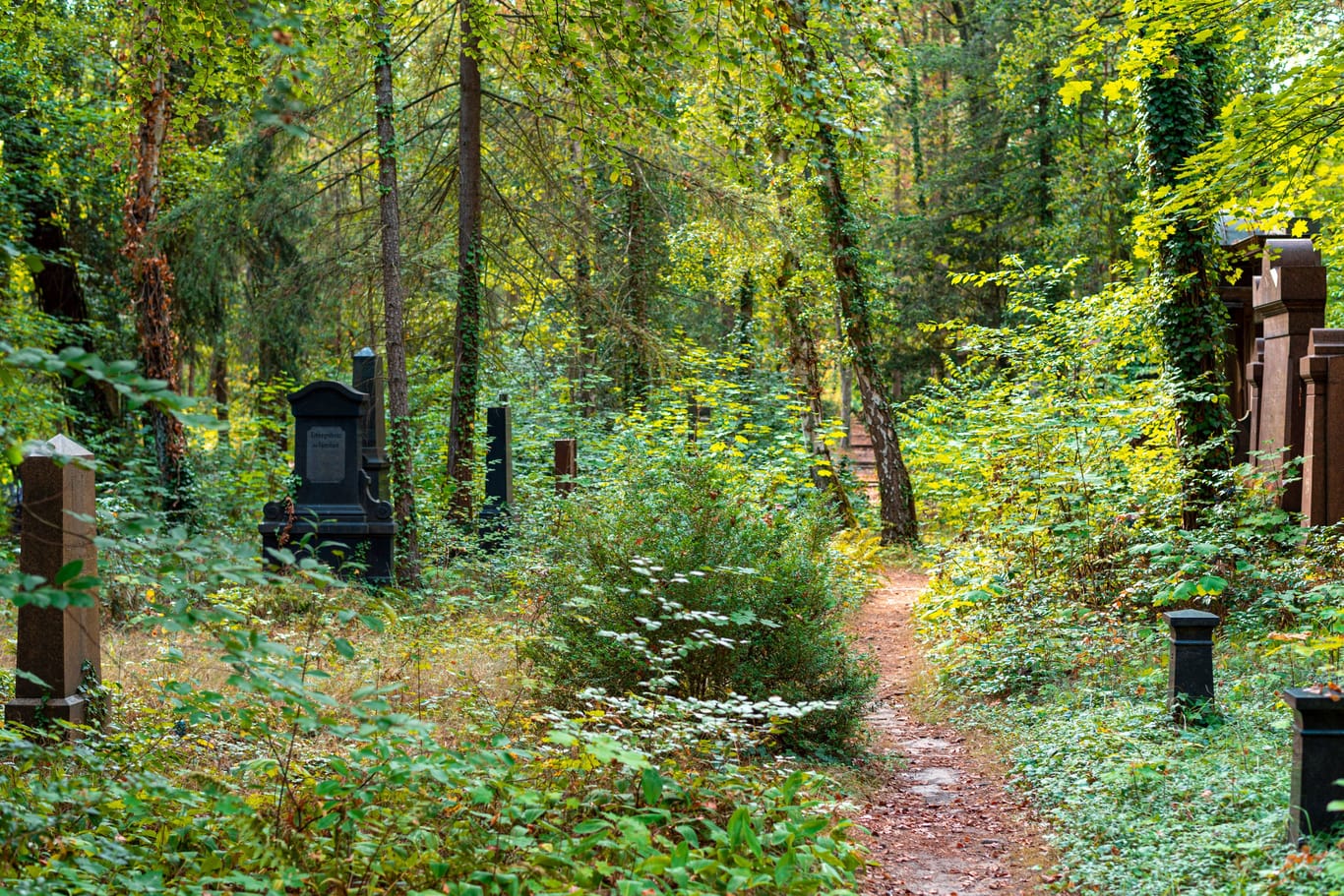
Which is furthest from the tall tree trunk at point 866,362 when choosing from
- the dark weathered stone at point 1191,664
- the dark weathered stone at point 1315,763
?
the dark weathered stone at point 1315,763

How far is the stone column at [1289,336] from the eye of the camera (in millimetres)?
8938

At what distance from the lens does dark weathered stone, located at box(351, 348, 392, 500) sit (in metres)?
12.8

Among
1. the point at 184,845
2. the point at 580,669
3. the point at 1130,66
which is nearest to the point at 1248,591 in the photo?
Answer: the point at 1130,66

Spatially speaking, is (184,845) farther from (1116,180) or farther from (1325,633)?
(1116,180)

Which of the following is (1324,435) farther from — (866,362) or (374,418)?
(374,418)

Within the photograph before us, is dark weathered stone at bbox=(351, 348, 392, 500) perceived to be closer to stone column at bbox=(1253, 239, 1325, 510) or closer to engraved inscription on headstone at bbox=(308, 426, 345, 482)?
engraved inscription on headstone at bbox=(308, 426, 345, 482)

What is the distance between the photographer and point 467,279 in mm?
14250

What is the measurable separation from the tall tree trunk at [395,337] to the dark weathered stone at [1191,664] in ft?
27.8

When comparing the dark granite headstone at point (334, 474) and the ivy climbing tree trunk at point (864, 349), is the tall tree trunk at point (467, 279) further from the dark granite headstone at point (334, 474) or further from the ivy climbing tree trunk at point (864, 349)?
the ivy climbing tree trunk at point (864, 349)

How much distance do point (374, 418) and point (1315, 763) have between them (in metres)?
11.1

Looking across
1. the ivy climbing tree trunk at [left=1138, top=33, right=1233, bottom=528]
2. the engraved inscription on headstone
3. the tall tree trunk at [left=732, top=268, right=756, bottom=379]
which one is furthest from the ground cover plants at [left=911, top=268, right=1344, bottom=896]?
the tall tree trunk at [left=732, top=268, right=756, bottom=379]

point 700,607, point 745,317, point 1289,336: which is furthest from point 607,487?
point 745,317

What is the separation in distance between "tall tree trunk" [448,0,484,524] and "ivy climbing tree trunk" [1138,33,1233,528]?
8273mm

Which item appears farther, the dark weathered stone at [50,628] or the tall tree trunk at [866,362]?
the tall tree trunk at [866,362]
